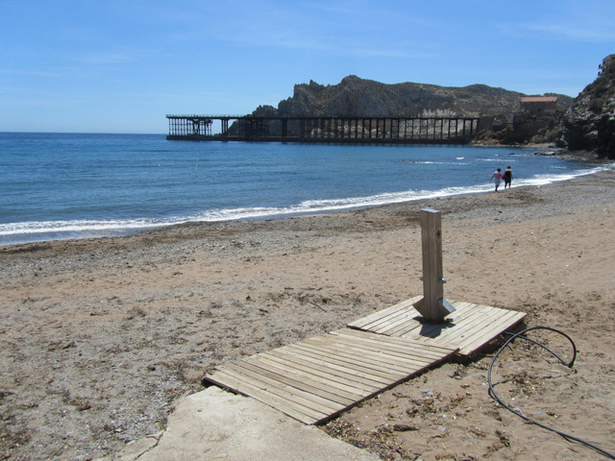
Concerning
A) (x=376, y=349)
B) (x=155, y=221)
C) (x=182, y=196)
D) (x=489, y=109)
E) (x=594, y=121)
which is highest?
(x=489, y=109)

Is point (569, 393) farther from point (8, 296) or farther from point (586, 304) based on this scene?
point (8, 296)

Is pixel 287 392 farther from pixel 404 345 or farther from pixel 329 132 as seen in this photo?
pixel 329 132

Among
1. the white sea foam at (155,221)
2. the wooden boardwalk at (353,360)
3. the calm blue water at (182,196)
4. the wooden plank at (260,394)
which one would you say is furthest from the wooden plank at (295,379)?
the calm blue water at (182,196)

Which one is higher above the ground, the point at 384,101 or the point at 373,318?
the point at 384,101

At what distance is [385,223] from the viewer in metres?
15.5

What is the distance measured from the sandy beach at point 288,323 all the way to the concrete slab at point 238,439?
0.66 feet

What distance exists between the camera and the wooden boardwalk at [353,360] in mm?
3943

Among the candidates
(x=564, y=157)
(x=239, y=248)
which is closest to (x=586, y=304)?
(x=239, y=248)

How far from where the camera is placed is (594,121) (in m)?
55.2

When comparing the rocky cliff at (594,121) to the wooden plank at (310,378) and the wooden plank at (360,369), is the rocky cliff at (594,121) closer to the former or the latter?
the wooden plank at (360,369)

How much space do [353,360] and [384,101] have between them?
174858 mm

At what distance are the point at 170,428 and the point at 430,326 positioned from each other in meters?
3.06

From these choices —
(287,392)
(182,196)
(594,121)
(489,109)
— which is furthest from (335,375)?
(489,109)

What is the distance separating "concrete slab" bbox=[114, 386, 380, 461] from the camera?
3199mm
